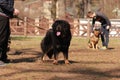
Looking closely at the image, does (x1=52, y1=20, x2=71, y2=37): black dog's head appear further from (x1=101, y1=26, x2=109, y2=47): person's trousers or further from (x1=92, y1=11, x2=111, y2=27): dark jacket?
(x1=101, y1=26, x2=109, y2=47): person's trousers

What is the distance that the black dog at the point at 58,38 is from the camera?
33.8 ft

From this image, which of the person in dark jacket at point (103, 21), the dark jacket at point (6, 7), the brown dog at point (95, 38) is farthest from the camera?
the brown dog at point (95, 38)

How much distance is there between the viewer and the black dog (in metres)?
10.3

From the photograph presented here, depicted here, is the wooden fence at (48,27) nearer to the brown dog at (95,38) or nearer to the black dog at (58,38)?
the brown dog at (95,38)

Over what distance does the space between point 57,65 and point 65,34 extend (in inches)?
32.7

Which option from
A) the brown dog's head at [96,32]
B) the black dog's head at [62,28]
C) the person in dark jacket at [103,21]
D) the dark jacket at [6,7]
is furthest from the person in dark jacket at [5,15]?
the brown dog's head at [96,32]

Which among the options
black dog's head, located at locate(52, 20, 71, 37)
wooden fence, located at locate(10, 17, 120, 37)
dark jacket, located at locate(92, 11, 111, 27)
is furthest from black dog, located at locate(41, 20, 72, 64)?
wooden fence, located at locate(10, 17, 120, 37)

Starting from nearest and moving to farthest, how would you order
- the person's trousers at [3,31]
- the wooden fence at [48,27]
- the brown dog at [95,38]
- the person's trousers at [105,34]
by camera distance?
1. the person's trousers at [3,31]
2. the person's trousers at [105,34]
3. the brown dog at [95,38]
4. the wooden fence at [48,27]

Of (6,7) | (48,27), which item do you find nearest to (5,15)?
(6,7)

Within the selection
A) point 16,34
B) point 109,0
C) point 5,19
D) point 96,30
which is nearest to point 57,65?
point 5,19

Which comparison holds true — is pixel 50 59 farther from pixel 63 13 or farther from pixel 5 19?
pixel 63 13

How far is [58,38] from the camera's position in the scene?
416 inches

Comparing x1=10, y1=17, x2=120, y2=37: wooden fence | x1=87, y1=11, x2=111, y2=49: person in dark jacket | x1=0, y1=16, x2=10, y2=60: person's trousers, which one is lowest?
x1=10, y1=17, x2=120, y2=37: wooden fence

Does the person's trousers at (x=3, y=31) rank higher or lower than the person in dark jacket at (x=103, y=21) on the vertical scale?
higher
